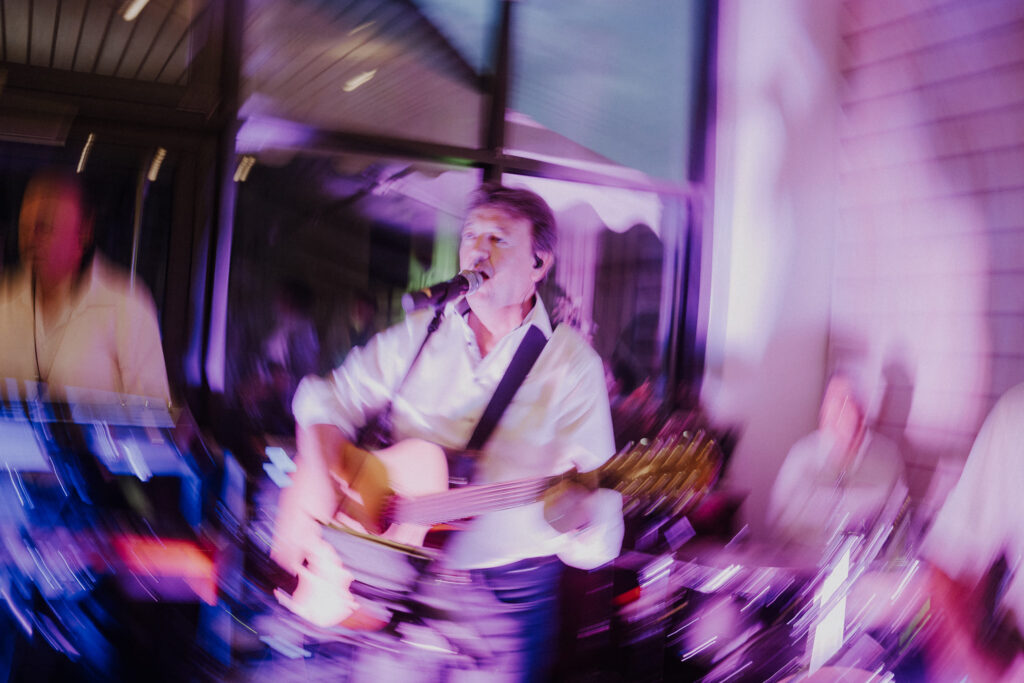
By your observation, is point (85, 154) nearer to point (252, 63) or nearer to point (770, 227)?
point (252, 63)

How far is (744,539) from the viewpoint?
61 centimetres

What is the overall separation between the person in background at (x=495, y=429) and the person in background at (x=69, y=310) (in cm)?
12

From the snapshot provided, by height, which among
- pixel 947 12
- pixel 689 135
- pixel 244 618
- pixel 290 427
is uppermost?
pixel 947 12

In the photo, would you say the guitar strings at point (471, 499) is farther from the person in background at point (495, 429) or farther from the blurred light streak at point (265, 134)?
the blurred light streak at point (265, 134)

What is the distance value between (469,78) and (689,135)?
0.68 ft

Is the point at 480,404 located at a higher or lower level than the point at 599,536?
higher

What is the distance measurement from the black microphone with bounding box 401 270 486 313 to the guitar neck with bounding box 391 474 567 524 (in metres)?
0.15

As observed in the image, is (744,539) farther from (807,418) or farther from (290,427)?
(290,427)

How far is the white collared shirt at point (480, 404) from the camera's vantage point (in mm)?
482

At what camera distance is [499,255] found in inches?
19.0

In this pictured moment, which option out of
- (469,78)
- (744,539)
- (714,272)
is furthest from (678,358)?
(469,78)

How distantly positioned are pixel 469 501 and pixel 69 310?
31 cm

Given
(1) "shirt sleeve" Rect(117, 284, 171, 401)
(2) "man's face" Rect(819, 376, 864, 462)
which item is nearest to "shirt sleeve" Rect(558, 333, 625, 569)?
(2) "man's face" Rect(819, 376, 864, 462)

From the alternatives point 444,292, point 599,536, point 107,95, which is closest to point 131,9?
point 107,95
